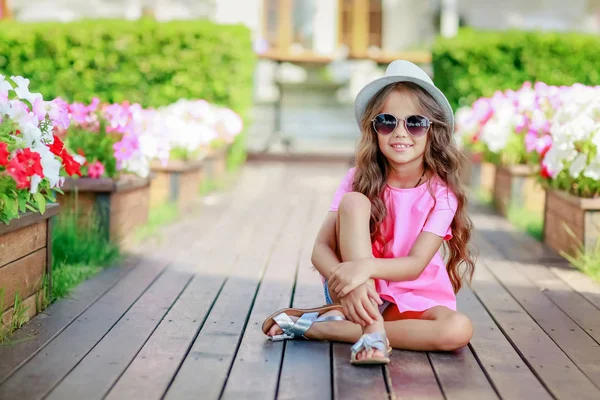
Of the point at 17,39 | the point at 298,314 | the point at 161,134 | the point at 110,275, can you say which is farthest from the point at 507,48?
the point at 298,314

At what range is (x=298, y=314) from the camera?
3396mm

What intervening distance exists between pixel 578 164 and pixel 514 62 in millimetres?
4725

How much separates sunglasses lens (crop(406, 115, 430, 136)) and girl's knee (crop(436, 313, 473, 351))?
649 mm

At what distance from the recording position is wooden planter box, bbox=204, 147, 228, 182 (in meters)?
8.31

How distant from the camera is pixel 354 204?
3195 mm

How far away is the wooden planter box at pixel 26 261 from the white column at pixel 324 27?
12522 mm

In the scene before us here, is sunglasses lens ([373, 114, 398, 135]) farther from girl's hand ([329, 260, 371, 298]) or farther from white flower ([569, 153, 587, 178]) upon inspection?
white flower ([569, 153, 587, 178])

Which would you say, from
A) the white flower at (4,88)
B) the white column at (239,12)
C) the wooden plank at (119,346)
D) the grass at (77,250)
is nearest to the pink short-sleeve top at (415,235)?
the wooden plank at (119,346)

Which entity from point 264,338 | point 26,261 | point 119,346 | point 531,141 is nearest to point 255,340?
point 264,338

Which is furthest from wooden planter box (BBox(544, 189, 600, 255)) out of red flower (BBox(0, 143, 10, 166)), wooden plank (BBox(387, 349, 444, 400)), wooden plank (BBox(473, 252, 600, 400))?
red flower (BBox(0, 143, 10, 166))

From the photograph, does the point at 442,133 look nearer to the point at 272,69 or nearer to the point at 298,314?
the point at 298,314

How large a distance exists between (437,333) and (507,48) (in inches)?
260

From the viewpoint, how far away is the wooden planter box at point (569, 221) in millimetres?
4773

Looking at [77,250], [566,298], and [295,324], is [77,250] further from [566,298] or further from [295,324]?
[566,298]
